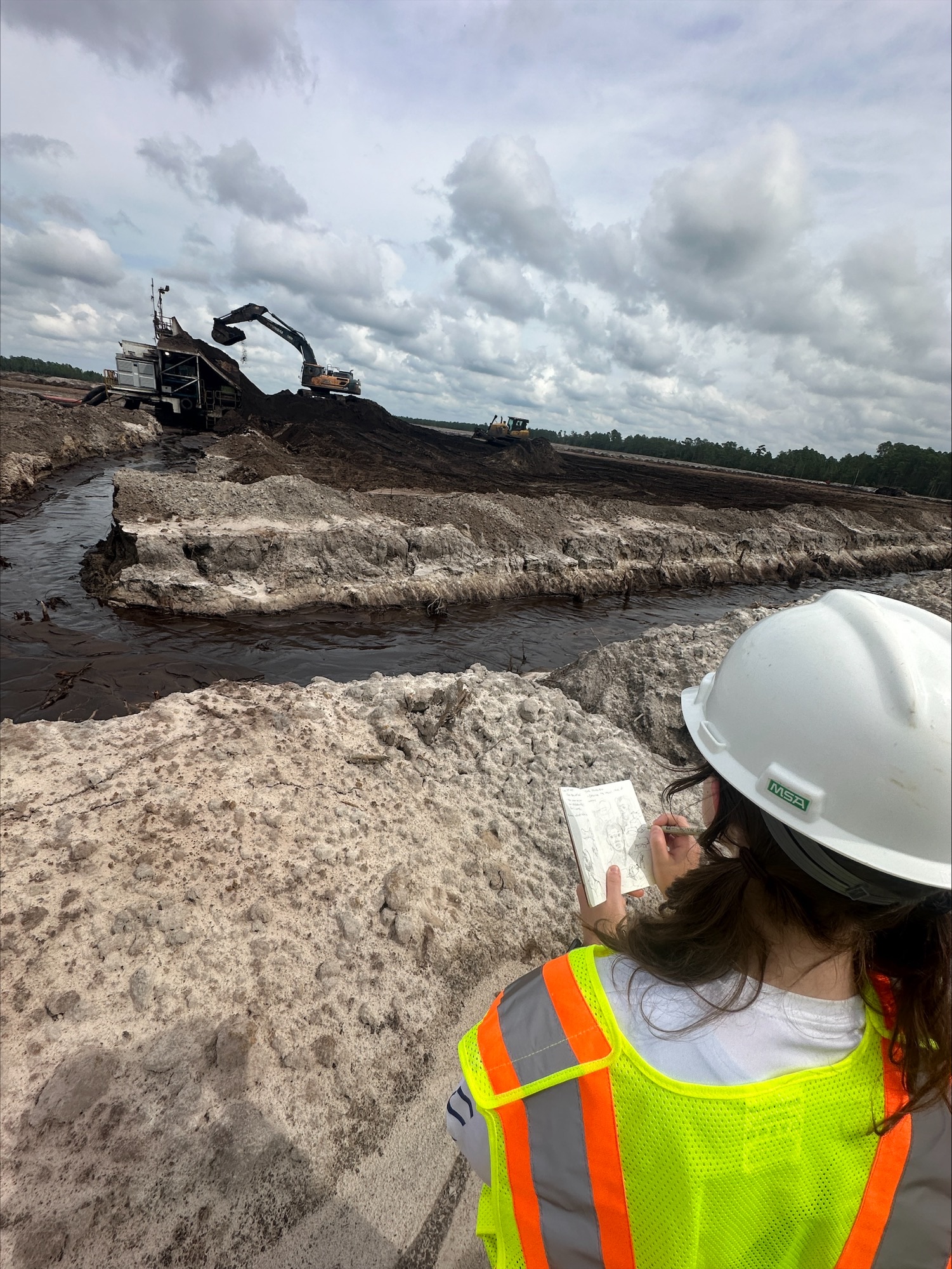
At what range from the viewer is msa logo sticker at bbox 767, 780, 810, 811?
3.91 ft

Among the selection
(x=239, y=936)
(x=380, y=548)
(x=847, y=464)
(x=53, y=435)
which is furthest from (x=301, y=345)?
(x=847, y=464)

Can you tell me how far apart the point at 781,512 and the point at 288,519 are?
21.6 m

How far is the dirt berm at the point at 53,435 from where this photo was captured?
16859 mm

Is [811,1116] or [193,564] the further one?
[193,564]

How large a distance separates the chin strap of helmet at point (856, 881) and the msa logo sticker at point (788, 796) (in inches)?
2.2

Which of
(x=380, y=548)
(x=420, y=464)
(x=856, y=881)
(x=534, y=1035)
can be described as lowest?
(x=380, y=548)

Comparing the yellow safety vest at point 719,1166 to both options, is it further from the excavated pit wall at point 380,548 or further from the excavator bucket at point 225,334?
the excavator bucket at point 225,334

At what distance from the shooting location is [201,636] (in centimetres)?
952

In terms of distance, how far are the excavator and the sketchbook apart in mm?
31367

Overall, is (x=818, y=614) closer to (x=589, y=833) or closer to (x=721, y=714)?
(x=721, y=714)

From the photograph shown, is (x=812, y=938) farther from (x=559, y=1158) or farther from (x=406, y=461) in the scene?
(x=406, y=461)

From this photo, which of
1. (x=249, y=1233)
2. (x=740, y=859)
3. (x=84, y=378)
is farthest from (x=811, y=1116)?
(x=84, y=378)

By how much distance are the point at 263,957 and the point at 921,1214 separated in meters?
2.98

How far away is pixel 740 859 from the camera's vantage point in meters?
1.24
